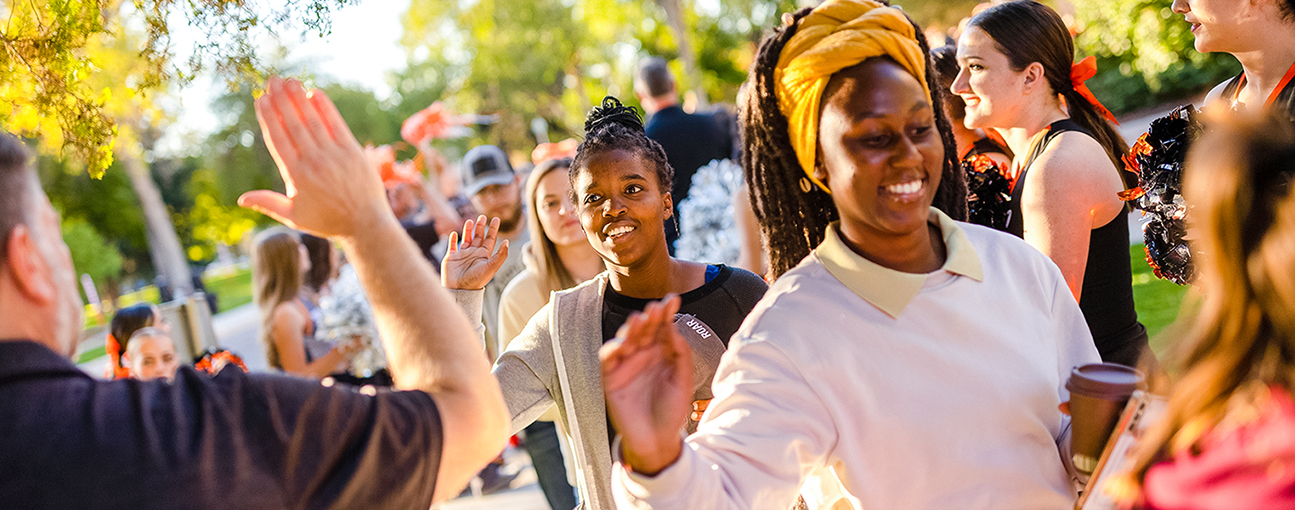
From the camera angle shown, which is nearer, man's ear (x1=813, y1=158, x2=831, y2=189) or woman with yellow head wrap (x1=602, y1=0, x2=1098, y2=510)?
woman with yellow head wrap (x1=602, y1=0, x2=1098, y2=510)

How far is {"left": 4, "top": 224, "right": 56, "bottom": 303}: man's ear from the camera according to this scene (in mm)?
1231

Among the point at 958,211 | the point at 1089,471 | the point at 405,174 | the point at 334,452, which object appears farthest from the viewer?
the point at 405,174

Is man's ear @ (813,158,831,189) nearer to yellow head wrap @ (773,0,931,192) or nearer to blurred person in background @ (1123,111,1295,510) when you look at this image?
yellow head wrap @ (773,0,931,192)

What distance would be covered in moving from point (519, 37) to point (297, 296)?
26057 millimetres

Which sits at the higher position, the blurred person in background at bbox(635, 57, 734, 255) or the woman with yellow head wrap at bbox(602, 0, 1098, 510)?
the blurred person in background at bbox(635, 57, 734, 255)

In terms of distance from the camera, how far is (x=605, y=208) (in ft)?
8.79

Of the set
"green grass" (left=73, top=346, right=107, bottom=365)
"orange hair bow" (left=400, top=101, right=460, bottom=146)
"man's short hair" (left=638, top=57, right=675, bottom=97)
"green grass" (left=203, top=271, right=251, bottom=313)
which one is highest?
"orange hair bow" (left=400, top=101, right=460, bottom=146)

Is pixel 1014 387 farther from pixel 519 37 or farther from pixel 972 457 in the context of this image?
pixel 519 37

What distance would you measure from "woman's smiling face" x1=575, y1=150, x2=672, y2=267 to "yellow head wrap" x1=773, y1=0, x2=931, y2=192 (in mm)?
866

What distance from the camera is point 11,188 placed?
1.26 metres

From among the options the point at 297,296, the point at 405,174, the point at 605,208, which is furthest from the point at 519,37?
the point at 605,208

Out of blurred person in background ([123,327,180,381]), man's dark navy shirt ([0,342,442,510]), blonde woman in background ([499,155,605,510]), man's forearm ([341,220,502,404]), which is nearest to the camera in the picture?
man's dark navy shirt ([0,342,442,510])

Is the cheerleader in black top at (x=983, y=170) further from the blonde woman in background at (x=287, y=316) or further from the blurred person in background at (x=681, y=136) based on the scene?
the blonde woman in background at (x=287, y=316)

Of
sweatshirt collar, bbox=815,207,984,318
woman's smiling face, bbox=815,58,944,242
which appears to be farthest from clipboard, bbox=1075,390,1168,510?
woman's smiling face, bbox=815,58,944,242
